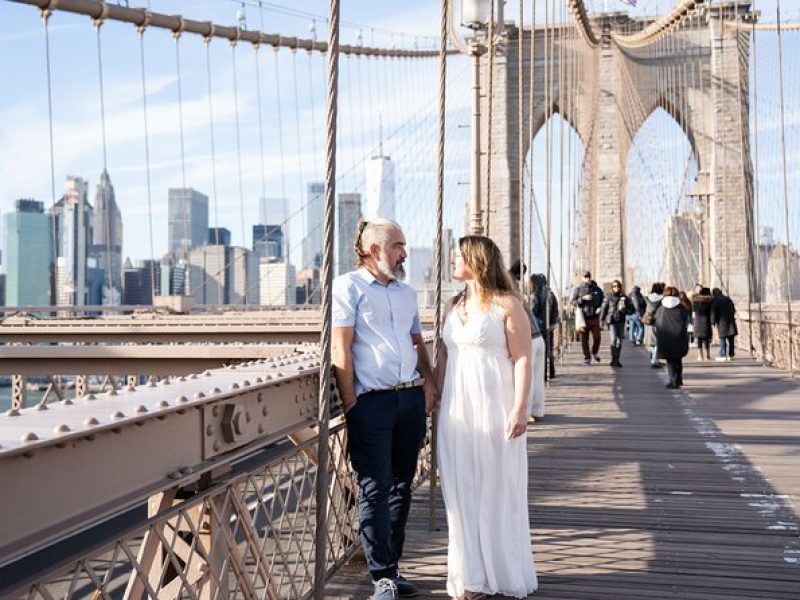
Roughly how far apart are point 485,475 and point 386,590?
17.4 inches

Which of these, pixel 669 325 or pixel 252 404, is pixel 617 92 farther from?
pixel 252 404

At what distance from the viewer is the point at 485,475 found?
2.72 m

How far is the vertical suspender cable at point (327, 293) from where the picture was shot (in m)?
2.35

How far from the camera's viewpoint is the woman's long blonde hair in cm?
274

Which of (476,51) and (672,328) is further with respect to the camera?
(672,328)

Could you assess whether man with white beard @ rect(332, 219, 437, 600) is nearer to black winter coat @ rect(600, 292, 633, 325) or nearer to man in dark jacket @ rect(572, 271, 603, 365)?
man in dark jacket @ rect(572, 271, 603, 365)

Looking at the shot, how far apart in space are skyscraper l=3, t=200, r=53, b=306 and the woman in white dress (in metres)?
23.8

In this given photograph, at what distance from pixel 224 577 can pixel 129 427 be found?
2.52 ft

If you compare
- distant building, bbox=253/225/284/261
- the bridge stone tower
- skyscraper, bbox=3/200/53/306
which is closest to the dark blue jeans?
distant building, bbox=253/225/284/261

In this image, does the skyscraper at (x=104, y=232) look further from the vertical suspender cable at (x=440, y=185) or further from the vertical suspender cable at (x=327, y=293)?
the vertical suspender cable at (x=327, y=293)

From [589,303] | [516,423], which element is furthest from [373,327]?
[589,303]

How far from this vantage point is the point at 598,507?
401cm

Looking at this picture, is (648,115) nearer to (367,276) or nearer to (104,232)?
(104,232)

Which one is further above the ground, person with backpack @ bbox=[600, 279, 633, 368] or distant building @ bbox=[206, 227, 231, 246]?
distant building @ bbox=[206, 227, 231, 246]
